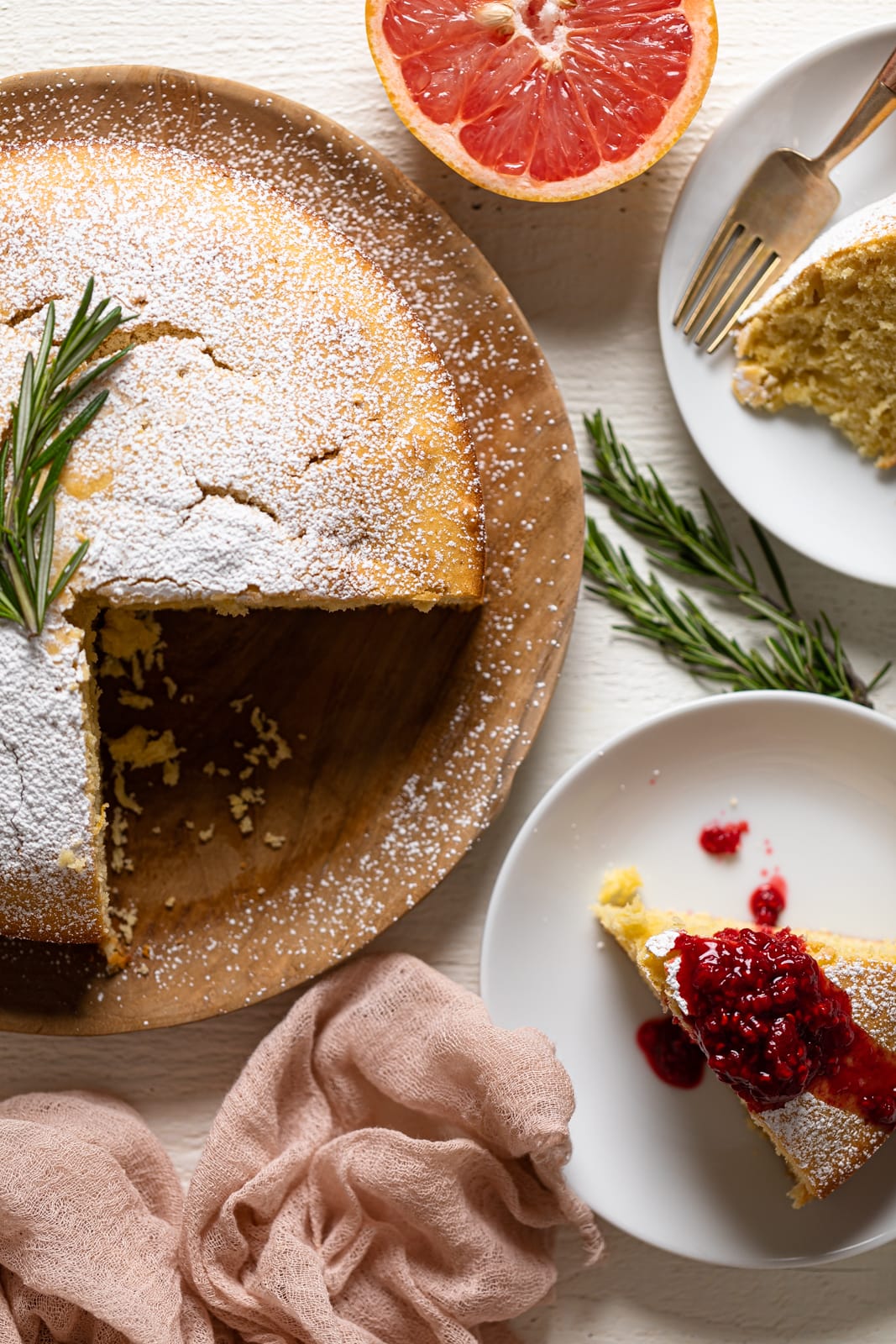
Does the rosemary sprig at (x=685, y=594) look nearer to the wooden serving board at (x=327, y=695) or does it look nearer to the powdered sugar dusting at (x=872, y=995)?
the wooden serving board at (x=327, y=695)

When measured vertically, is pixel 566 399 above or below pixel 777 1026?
above

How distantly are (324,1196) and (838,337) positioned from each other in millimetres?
2086

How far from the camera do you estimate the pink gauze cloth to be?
2.20m

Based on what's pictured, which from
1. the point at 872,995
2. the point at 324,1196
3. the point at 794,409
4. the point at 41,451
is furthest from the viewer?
the point at 794,409

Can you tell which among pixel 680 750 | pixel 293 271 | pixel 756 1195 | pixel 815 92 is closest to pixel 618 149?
pixel 815 92

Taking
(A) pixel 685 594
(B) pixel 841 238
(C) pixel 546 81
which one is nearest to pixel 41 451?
(C) pixel 546 81

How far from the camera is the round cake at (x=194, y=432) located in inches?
80.4

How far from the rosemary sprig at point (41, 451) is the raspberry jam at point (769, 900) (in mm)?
1571

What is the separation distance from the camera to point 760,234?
2328 mm

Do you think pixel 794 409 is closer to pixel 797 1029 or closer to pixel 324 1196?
pixel 797 1029

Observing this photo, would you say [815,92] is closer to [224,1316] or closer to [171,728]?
[171,728]

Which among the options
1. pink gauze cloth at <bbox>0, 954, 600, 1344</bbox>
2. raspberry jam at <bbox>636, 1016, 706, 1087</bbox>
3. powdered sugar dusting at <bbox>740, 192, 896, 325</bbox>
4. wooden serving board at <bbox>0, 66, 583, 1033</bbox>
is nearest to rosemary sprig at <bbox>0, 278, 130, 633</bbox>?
wooden serving board at <bbox>0, 66, 583, 1033</bbox>

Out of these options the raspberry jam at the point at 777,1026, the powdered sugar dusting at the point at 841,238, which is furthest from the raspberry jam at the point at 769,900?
the powdered sugar dusting at the point at 841,238

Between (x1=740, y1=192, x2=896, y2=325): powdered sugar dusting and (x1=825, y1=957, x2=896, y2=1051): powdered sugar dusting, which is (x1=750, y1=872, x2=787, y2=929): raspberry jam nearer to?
(x1=825, y1=957, x2=896, y2=1051): powdered sugar dusting
